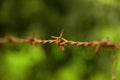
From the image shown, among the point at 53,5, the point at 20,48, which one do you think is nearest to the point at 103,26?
the point at 53,5

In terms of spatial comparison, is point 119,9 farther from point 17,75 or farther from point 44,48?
point 17,75

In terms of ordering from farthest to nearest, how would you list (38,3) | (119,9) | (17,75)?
(17,75) < (38,3) < (119,9)

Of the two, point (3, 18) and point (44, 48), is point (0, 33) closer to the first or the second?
point (3, 18)

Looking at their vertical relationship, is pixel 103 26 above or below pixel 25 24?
below

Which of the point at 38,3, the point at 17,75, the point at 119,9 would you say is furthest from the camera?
the point at 17,75

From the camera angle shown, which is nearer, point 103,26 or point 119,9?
point 119,9

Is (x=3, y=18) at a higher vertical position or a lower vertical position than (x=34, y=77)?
higher

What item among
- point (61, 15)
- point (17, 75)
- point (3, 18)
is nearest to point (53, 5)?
point (61, 15)
